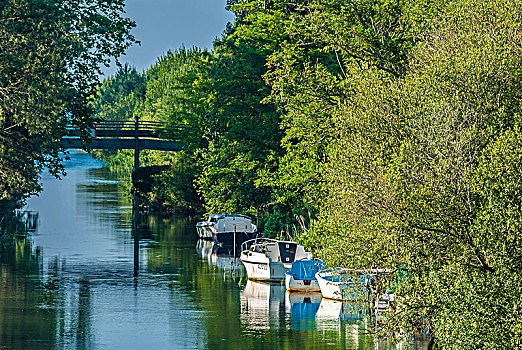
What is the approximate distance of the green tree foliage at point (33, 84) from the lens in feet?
112

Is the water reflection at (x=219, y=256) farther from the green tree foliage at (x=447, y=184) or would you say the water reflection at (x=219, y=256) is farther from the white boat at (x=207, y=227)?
the green tree foliage at (x=447, y=184)

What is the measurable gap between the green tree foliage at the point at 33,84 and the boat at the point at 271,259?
1064 cm

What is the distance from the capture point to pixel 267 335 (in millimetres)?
30672

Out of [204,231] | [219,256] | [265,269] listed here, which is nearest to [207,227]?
[204,231]

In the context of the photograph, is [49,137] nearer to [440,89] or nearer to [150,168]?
[440,89]

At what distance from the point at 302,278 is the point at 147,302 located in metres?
7.21

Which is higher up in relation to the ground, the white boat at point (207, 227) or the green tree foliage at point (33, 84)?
the green tree foliage at point (33, 84)

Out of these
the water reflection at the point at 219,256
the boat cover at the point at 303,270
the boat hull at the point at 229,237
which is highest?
the boat hull at the point at 229,237

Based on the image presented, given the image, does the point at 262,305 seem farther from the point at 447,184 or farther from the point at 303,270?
the point at 447,184

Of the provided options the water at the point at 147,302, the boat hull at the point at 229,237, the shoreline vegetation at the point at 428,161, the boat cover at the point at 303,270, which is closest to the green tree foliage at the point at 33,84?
the shoreline vegetation at the point at 428,161

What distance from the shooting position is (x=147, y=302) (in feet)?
121

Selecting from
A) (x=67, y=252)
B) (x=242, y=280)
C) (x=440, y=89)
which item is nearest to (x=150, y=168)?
(x=67, y=252)

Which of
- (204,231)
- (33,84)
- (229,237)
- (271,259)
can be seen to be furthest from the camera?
(204,231)

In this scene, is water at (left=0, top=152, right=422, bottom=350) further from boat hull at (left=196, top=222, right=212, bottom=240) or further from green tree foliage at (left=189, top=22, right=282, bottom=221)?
green tree foliage at (left=189, top=22, right=282, bottom=221)
